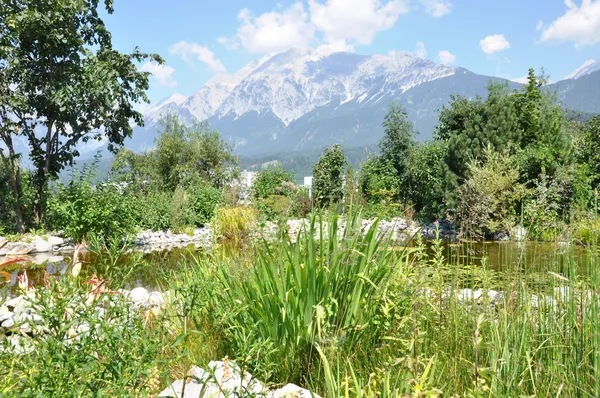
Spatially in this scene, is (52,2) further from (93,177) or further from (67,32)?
(93,177)

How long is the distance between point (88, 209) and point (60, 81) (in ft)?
9.15

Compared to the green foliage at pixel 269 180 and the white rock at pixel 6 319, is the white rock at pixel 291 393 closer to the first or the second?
the white rock at pixel 6 319

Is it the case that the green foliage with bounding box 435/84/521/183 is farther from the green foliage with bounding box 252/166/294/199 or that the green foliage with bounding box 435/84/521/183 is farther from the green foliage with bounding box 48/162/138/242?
the green foliage with bounding box 48/162/138/242

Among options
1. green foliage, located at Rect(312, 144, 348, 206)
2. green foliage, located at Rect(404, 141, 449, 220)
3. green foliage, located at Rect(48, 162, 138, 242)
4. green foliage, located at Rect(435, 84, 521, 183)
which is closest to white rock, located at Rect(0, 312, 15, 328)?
green foliage, located at Rect(48, 162, 138, 242)

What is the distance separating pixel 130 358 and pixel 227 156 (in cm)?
1688

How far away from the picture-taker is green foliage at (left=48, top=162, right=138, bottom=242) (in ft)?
24.6

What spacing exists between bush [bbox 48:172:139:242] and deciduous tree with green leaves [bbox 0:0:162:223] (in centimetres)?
136

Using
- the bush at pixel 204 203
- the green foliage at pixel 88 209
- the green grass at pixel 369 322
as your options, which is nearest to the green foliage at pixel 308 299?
the green grass at pixel 369 322

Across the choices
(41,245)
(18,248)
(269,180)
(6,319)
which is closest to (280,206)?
(6,319)

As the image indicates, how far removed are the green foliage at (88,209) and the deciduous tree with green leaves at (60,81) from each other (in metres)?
1.34

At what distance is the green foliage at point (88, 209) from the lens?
750 cm

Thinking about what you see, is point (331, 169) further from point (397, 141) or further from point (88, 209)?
point (88, 209)

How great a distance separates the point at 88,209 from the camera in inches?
297

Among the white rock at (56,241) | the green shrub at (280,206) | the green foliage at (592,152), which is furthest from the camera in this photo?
the green foliage at (592,152)
